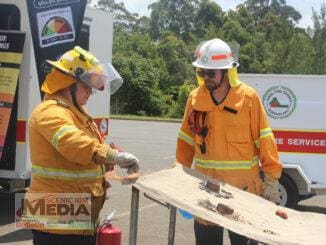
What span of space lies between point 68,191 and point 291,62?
36.9 m

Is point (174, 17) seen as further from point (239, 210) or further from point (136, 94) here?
point (239, 210)

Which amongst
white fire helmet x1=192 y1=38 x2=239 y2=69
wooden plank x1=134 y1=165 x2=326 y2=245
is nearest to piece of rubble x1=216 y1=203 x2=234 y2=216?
wooden plank x1=134 y1=165 x2=326 y2=245

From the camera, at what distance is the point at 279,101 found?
8406 millimetres

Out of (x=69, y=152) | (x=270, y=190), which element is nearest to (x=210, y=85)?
(x=270, y=190)

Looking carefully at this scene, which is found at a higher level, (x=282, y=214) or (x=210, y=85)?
(x=210, y=85)

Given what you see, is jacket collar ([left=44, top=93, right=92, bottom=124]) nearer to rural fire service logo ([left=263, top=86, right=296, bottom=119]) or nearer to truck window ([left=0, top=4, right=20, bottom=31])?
truck window ([left=0, top=4, right=20, bottom=31])

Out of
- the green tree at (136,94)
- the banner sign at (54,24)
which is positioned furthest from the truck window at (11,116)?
the green tree at (136,94)

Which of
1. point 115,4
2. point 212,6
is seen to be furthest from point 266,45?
point 115,4

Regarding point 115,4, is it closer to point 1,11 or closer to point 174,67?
point 174,67

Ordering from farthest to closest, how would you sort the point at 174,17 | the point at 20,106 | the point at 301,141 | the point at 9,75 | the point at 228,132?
1. the point at 174,17
2. the point at 301,141
3. the point at 20,106
4. the point at 9,75
5. the point at 228,132

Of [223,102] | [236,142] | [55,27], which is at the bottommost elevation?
[236,142]

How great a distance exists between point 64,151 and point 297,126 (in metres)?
5.38

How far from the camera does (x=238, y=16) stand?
6250cm

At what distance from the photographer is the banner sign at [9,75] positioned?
7.50 m
